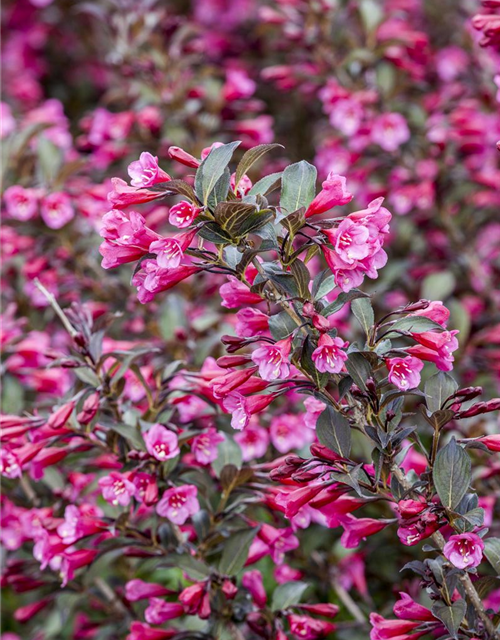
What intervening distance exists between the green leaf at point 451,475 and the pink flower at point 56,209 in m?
1.48

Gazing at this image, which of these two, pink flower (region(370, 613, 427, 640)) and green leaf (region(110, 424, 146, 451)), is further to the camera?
green leaf (region(110, 424, 146, 451))

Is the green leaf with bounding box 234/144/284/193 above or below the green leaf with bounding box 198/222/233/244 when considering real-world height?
above

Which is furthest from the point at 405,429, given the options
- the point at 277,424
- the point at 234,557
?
the point at 277,424

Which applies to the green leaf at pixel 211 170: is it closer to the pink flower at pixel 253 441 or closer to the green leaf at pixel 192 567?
the green leaf at pixel 192 567

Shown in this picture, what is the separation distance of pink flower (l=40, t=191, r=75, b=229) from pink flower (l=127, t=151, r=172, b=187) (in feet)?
3.66

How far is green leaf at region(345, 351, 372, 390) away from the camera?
124 centimetres

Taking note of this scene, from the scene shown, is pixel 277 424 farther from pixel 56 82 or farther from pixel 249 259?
pixel 56 82

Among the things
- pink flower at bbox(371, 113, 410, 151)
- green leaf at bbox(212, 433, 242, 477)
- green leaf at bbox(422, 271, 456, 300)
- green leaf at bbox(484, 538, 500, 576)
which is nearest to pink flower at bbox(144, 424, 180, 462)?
green leaf at bbox(212, 433, 242, 477)

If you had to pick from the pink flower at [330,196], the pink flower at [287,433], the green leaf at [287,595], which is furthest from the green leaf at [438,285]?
the pink flower at [330,196]

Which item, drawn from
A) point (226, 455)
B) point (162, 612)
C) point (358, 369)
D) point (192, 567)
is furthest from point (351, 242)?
point (162, 612)

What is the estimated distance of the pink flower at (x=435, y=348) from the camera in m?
1.25

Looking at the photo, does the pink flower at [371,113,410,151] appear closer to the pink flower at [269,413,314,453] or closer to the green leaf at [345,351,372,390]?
the pink flower at [269,413,314,453]

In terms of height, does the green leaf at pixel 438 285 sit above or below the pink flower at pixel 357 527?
below

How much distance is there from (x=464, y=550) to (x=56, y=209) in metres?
1.60
